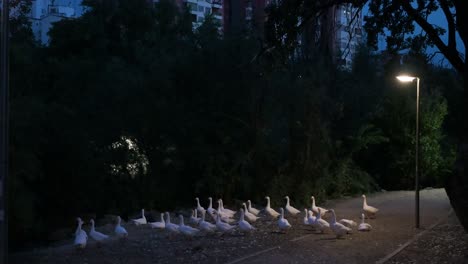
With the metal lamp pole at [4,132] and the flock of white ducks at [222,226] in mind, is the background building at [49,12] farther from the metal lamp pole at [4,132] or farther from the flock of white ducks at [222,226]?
the metal lamp pole at [4,132]

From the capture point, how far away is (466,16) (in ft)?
35.6

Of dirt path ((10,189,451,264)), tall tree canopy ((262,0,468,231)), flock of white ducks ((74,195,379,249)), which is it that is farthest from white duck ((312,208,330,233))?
tall tree canopy ((262,0,468,231))

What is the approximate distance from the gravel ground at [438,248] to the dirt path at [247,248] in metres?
0.44

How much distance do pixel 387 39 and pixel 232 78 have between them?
42.3ft

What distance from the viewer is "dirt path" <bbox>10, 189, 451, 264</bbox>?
14078mm

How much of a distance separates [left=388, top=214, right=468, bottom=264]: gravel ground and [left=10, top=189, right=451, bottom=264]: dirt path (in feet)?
1.44

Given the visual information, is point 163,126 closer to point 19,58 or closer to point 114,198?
point 114,198

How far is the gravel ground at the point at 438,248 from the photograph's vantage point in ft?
45.8

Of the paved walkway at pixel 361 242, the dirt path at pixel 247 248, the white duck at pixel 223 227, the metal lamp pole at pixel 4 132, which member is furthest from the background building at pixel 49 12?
the metal lamp pole at pixel 4 132

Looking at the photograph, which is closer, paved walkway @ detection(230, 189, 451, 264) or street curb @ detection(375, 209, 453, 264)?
street curb @ detection(375, 209, 453, 264)

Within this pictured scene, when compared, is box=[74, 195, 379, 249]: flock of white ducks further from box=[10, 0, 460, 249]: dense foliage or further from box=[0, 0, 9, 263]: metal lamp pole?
box=[0, 0, 9, 263]: metal lamp pole

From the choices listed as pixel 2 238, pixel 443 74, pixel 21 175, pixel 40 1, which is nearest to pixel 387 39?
pixel 2 238

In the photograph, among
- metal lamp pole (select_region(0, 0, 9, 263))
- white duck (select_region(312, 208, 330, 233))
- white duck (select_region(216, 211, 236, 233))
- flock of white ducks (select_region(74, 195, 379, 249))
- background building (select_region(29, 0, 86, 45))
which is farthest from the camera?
background building (select_region(29, 0, 86, 45))

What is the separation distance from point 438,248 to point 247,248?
14.5 feet
